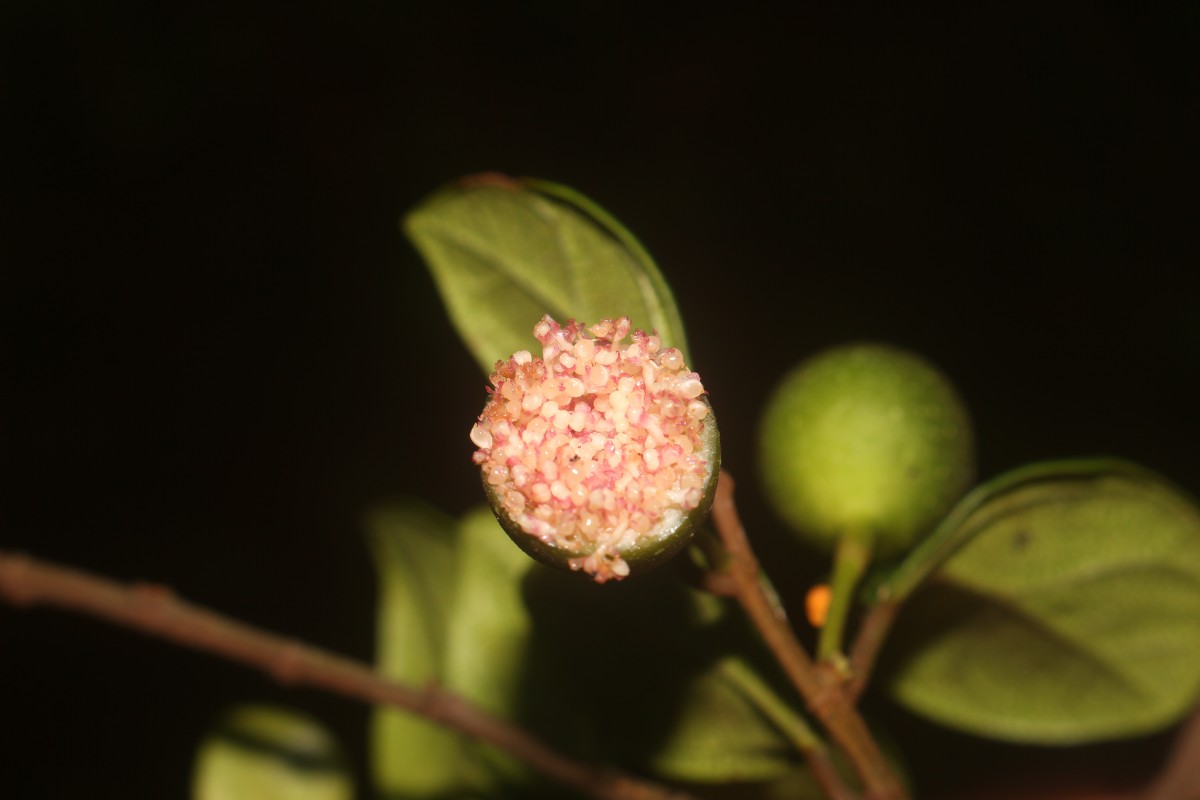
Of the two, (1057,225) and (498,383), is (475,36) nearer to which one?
(1057,225)

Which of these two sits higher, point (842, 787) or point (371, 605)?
point (842, 787)

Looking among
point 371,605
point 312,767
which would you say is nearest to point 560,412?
point 312,767

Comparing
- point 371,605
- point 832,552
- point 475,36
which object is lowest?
point 371,605

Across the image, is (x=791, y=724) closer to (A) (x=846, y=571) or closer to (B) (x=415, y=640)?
(A) (x=846, y=571)

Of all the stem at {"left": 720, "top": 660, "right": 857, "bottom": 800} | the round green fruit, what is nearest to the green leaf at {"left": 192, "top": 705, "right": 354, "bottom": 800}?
the stem at {"left": 720, "top": 660, "right": 857, "bottom": 800}

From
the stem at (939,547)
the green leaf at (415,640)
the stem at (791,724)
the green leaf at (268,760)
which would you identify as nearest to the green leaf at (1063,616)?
the stem at (939,547)

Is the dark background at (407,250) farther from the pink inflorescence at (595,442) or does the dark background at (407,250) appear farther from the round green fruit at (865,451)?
the pink inflorescence at (595,442)

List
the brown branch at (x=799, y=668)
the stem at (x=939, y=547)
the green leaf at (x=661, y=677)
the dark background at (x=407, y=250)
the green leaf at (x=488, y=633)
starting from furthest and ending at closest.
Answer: the dark background at (x=407, y=250) → the green leaf at (x=488, y=633) → the green leaf at (x=661, y=677) → the stem at (x=939, y=547) → the brown branch at (x=799, y=668)
